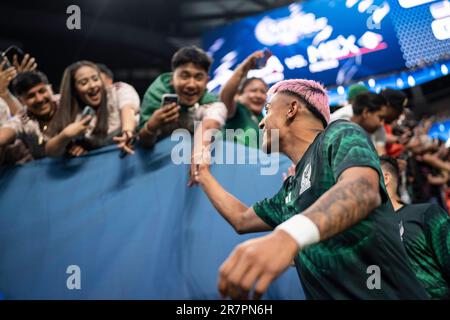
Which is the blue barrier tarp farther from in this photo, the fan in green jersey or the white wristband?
the white wristband

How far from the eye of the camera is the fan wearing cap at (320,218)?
4.07 feet

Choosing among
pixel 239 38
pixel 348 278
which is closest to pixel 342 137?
pixel 348 278

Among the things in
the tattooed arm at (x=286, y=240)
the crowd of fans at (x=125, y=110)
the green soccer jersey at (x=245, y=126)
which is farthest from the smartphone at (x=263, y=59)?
the tattooed arm at (x=286, y=240)

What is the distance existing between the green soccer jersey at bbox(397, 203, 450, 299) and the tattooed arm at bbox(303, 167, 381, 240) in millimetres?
1269

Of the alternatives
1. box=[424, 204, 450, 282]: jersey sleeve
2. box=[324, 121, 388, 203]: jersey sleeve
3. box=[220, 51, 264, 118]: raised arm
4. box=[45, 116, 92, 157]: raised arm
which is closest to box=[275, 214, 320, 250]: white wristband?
box=[324, 121, 388, 203]: jersey sleeve

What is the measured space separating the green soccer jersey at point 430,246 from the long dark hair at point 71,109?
2.21 metres

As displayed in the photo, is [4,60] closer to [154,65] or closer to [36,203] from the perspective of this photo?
[36,203]

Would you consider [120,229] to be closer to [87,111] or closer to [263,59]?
[87,111]

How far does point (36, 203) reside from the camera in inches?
146

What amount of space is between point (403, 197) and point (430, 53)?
2.41 meters

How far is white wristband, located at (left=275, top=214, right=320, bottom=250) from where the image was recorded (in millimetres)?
1312

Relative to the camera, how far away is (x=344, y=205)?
1.41 meters

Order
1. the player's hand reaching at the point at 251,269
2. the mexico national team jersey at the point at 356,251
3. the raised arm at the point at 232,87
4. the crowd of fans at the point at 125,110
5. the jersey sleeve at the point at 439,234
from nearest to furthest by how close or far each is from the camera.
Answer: the player's hand reaching at the point at 251,269
the mexico national team jersey at the point at 356,251
the jersey sleeve at the point at 439,234
the crowd of fans at the point at 125,110
the raised arm at the point at 232,87

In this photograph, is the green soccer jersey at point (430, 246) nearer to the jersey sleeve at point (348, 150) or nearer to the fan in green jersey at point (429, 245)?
the fan in green jersey at point (429, 245)
